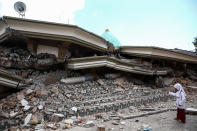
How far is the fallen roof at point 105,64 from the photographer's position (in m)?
5.82

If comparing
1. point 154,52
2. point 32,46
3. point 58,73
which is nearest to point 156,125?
point 58,73

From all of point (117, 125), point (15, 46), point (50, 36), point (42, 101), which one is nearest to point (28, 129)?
point (42, 101)

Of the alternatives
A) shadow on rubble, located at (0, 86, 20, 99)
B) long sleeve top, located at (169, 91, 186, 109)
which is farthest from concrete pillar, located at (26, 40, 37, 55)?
long sleeve top, located at (169, 91, 186, 109)

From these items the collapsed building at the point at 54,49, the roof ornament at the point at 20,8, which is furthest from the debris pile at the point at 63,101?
the roof ornament at the point at 20,8

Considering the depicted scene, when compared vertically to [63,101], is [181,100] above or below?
above

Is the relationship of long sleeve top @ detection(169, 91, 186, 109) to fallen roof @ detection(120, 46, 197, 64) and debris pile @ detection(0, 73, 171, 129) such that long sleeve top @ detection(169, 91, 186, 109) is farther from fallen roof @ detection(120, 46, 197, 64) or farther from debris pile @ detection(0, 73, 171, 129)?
fallen roof @ detection(120, 46, 197, 64)

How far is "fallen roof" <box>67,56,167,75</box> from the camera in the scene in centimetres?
582

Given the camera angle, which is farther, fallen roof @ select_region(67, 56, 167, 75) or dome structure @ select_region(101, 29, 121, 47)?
dome structure @ select_region(101, 29, 121, 47)

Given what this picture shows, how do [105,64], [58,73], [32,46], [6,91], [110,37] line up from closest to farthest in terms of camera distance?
[6,91], [32,46], [58,73], [105,64], [110,37]

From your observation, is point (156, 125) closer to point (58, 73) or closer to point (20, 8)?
point (58, 73)

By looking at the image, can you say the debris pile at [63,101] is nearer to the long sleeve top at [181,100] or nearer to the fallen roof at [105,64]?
the fallen roof at [105,64]

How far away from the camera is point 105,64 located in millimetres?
6254

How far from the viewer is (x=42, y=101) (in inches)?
169

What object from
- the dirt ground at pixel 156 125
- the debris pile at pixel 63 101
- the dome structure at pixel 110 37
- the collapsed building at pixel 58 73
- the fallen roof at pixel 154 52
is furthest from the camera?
the dome structure at pixel 110 37
